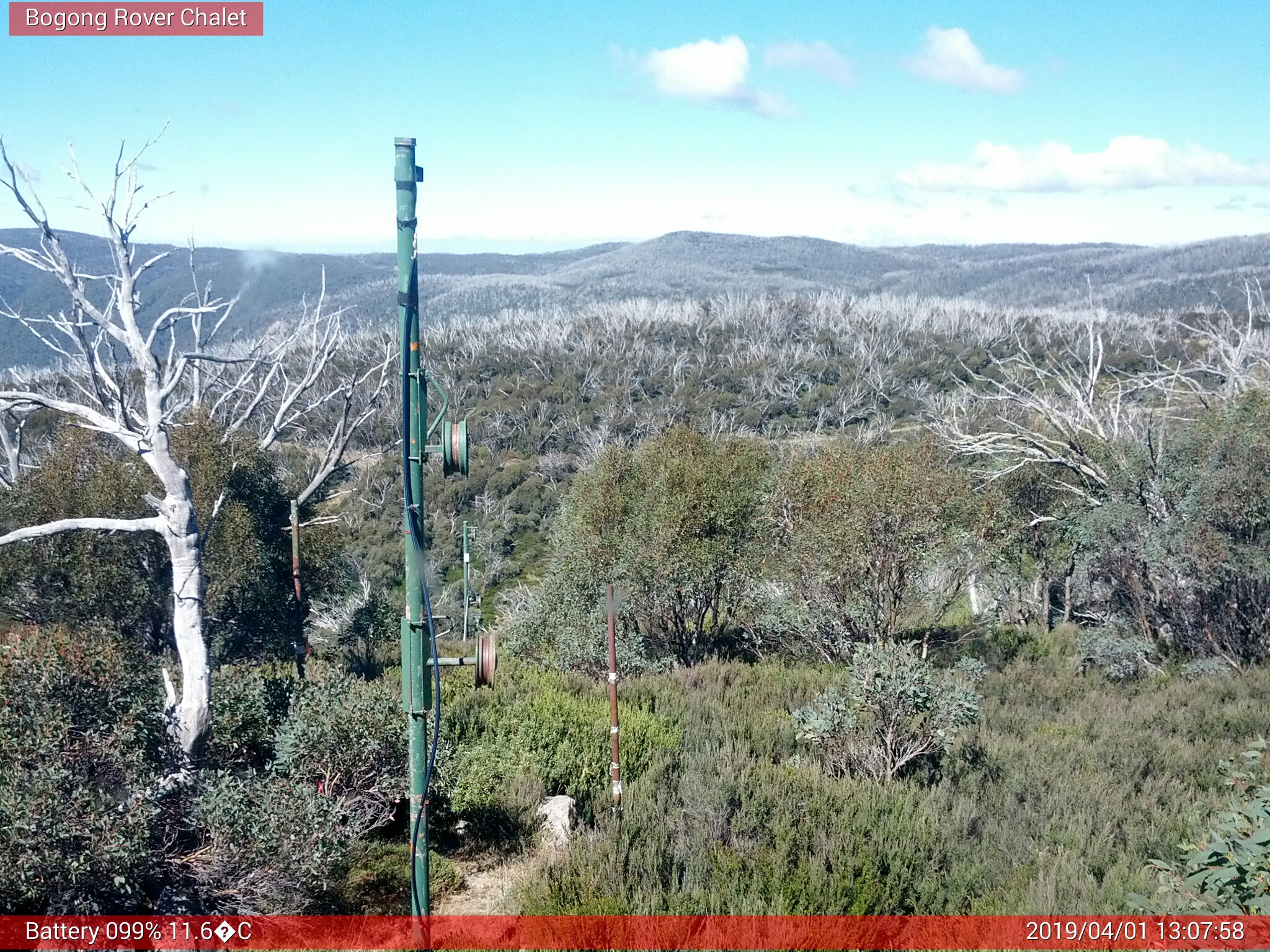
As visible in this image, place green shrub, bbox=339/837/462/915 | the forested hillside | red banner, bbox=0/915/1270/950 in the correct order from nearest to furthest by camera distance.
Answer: red banner, bbox=0/915/1270/950
the forested hillside
green shrub, bbox=339/837/462/915

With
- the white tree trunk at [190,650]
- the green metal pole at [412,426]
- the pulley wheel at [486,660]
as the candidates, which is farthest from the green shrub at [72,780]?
the pulley wheel at [486,660]

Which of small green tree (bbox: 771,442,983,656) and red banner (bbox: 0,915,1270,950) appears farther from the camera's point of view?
small green tree (bbox: 771,442,983,656)

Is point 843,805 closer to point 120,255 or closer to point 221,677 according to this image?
point 221,677

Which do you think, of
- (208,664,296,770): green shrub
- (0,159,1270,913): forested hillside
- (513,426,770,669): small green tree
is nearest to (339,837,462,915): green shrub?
(0,159,1270,913): forested hillside

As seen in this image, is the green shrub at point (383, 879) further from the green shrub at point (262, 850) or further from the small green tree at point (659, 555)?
the small green tree at point (659, 555)

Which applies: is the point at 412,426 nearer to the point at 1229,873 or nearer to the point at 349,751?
the point at 349,751

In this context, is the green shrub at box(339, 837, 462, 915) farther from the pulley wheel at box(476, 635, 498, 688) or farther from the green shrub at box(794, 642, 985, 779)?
the green shrub at box(794, 642, 985, 779)
